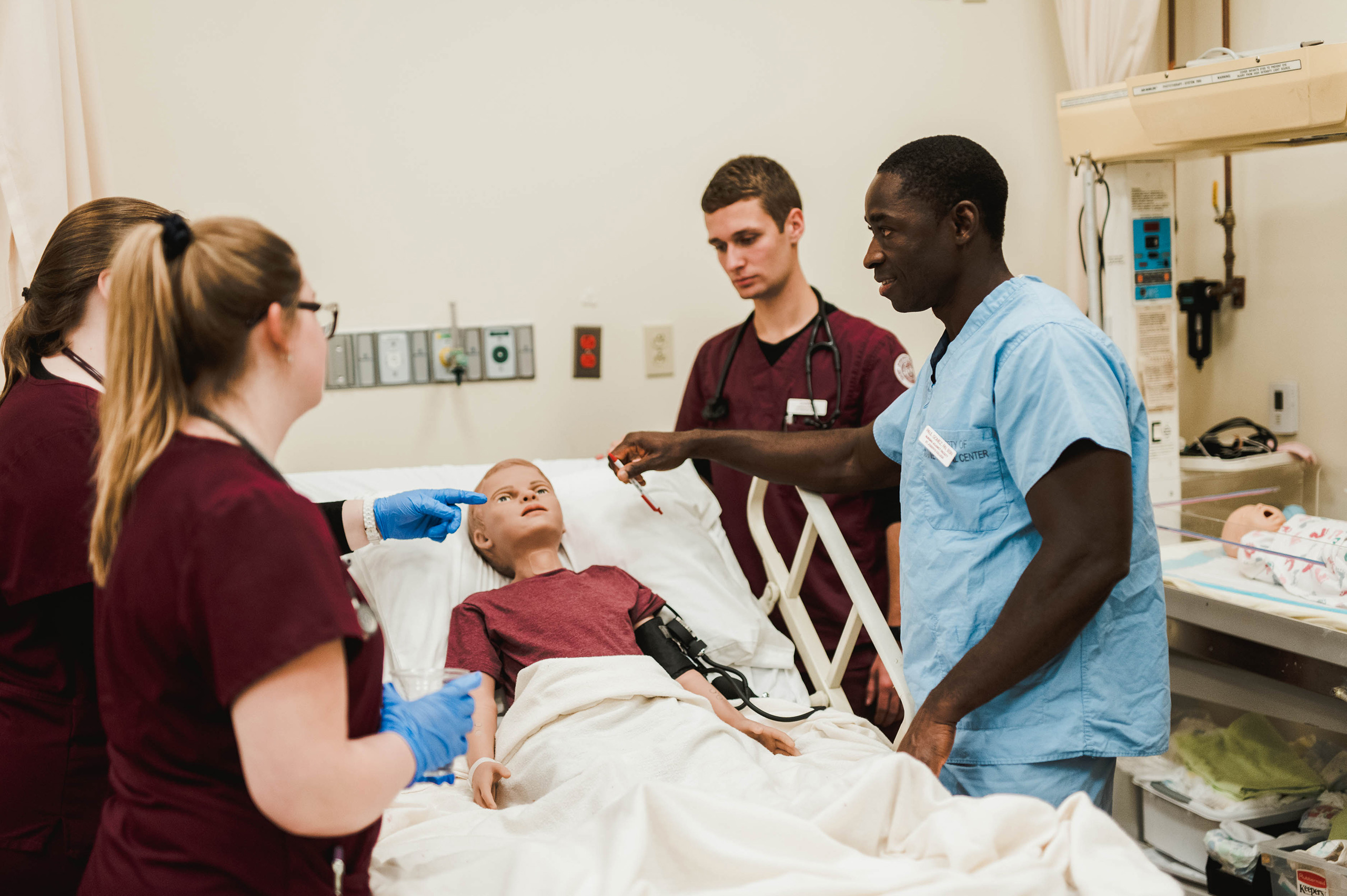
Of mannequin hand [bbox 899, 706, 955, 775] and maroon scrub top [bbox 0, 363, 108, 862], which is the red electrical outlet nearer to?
maroon scrub top [bbox 0, 363, 108, 862]

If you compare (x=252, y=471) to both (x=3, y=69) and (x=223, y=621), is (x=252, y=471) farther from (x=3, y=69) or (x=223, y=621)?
(x=3, y=69)

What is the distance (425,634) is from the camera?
6.90 ft

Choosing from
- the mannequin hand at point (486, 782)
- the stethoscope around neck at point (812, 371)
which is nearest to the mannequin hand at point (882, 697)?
the stethoscope around neck at point (812, 371)

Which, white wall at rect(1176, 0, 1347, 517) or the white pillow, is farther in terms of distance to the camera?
white wall at rect(1176, 0, 1347, 517)

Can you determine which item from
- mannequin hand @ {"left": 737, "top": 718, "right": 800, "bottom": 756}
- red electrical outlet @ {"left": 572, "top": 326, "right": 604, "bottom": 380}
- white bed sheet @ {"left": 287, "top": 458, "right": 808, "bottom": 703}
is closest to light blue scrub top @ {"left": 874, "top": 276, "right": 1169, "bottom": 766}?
mannequin hand @ {"left": 737, "top": 718, "right": 800, "bottom": 756}

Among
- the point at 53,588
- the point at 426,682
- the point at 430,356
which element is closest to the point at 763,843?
the point at 426,682

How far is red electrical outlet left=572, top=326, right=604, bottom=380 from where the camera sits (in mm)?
2818

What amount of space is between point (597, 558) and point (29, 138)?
148 cm

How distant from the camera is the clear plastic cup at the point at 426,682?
1137mm

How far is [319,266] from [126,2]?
75 cm

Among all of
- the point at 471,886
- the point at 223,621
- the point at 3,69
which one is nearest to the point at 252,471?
the point at 223,621

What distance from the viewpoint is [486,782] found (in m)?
1.66

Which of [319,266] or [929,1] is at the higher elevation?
[929,1]

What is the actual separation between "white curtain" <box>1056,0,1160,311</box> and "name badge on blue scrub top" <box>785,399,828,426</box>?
1196 mm
